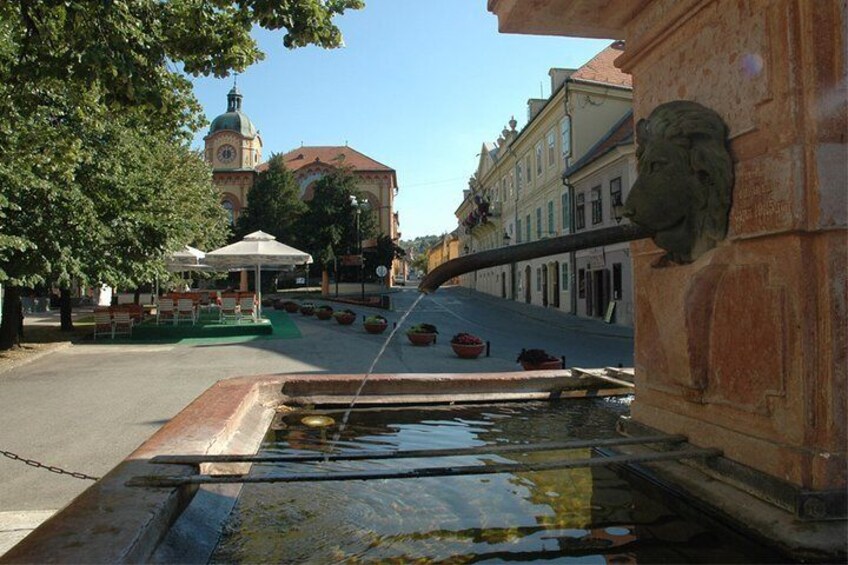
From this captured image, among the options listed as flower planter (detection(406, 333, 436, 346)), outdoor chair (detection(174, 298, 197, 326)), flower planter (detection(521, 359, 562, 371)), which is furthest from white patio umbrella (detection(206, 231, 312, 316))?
flower planter (detection(521, 359, 562, 371))

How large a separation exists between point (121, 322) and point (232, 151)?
57.6 meters

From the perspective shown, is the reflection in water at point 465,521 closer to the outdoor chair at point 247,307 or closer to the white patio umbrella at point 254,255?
the white patio umbrella at point 254,255

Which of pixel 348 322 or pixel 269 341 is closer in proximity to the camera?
pixel 269 341

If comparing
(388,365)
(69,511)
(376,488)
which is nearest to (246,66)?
(376,488)

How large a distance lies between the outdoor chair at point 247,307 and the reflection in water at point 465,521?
17.4 metres

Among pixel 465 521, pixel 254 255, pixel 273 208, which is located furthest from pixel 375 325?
pixel 273 208

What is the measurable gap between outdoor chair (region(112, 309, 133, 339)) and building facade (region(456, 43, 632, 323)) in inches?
709

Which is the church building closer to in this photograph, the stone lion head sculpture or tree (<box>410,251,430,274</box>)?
tree (<box>410,251,430,274</box>)

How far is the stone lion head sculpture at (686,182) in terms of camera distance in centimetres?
241

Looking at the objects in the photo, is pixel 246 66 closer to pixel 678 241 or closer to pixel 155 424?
pixel 155 424

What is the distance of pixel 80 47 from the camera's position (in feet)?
16.1

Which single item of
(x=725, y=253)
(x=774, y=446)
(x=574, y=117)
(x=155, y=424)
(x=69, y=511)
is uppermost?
(x=574, y=117)

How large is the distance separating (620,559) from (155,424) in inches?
243

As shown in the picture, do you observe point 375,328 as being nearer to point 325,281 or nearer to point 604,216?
point 604,216
